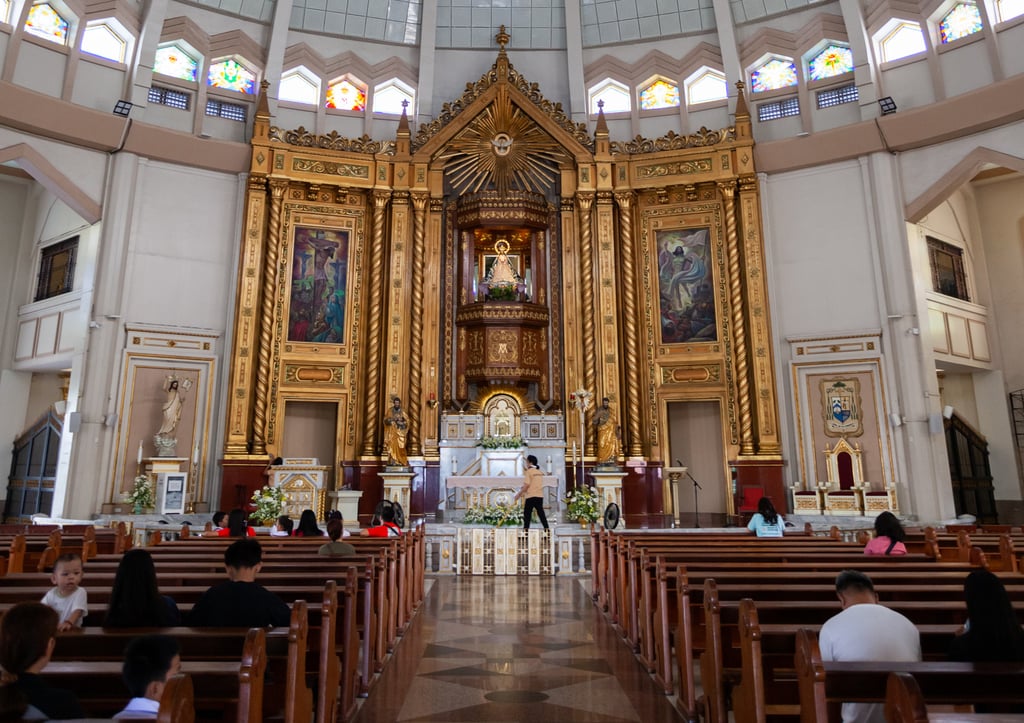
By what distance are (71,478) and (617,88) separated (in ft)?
54.8

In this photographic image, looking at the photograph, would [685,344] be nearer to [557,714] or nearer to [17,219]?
[557,714]

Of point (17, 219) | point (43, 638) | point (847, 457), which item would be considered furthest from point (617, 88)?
point (43, 638)

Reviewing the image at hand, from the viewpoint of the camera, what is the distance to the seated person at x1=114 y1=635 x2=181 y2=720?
2.24m

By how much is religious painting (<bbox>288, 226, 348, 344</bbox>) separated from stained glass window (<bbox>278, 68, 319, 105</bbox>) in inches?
153

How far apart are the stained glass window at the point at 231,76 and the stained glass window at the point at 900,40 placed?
52.2 feet

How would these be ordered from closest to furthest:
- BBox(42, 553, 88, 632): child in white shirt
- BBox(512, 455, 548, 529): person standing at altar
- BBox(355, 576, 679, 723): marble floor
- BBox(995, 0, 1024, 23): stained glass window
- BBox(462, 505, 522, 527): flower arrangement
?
BBox(42, 553, 88, 632): child in white shirt
BBox(355, 576, 679, 723): marble floor
BBox(512, 455, 548, 529): person standing at altar
BBox(462, 505, 522, 527): flower arrangement
BBox(995, 0, 1024, 23): stained glass window

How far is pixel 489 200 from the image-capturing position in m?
18.2

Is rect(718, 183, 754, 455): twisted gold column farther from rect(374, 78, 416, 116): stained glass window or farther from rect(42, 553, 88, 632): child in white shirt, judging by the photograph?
rect(42, 553, 88, 632): child in white shirt

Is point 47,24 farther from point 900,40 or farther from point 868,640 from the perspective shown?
point 900,40

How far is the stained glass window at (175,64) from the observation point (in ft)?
58.0

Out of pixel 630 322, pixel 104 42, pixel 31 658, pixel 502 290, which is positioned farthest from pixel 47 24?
pixel 31 658

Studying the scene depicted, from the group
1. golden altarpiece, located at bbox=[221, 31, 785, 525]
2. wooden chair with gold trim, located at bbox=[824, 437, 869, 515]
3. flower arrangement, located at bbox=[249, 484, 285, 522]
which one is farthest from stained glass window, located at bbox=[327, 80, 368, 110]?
wooden chair with gold trim, located at bbox=[824, 437, 869, 515]

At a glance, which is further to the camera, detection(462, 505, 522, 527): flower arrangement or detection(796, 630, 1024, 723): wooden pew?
detection(462, 505, 522, 527): flower arrangement

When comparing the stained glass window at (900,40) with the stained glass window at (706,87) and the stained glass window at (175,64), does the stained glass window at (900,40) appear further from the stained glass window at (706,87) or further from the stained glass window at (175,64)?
the stained glass window at (175,64)
